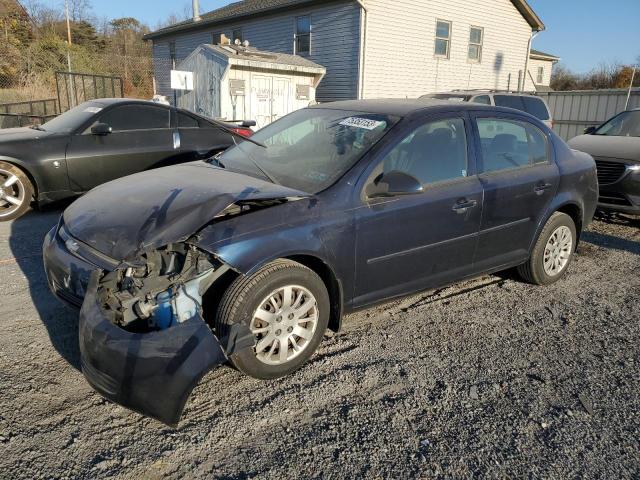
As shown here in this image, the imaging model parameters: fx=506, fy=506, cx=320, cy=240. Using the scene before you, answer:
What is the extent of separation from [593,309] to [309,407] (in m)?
2.84

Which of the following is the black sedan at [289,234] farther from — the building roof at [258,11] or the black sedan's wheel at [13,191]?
the building roof at [258,11]

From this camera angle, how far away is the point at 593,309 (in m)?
4.34

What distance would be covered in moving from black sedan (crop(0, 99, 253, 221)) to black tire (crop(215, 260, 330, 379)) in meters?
3.19

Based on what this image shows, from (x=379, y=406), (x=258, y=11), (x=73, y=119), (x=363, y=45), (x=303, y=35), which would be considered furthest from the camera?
(x=258, y=11)

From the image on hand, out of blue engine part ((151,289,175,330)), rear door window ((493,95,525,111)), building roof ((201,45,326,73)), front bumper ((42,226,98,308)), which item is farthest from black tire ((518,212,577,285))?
building roof ((201,45,326,73))

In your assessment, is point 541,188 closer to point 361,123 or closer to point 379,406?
point 361,123

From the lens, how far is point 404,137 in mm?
3566

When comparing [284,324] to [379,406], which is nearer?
[379,406]

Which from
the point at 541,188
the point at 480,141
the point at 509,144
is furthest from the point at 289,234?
the point at 541,188

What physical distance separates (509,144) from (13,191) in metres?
5.77

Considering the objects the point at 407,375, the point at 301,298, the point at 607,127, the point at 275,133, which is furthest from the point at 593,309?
the point at 607,127

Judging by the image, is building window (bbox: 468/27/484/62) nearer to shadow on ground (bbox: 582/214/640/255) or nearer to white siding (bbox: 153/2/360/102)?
white siding (bbox: 153/2/360/102)

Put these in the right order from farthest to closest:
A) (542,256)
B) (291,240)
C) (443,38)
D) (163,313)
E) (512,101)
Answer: (443,38) → (512,101) → (542,256) → (291,240) → (163,313)

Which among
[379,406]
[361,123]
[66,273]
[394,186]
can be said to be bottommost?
[379,406]
